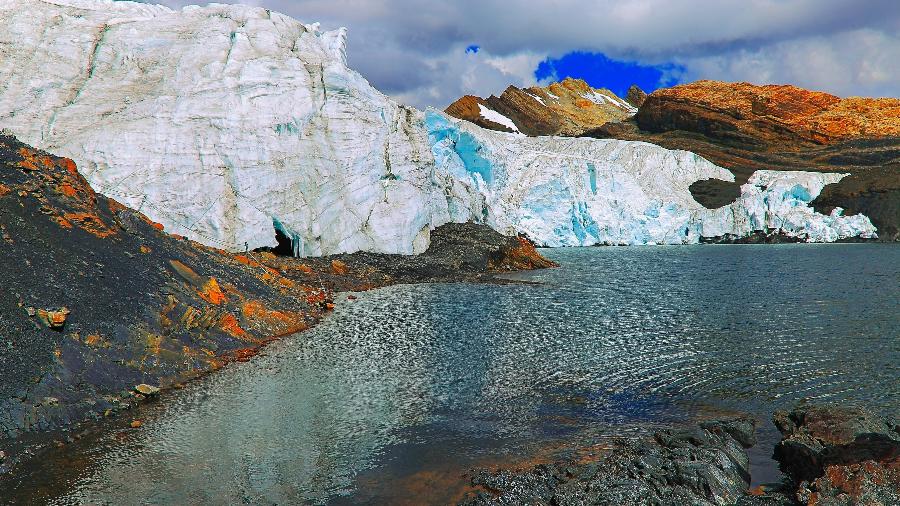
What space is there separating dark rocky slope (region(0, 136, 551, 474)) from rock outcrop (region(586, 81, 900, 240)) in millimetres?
85693

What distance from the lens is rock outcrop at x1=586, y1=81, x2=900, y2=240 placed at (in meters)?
90.0

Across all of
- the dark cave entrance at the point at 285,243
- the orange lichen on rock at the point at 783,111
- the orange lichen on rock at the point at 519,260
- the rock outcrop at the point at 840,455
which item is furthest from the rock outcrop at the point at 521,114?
the rock outcrop at the point at 840,455

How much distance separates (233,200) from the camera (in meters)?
38.4

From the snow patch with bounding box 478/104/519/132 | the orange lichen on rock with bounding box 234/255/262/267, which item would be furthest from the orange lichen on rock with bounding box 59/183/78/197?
the snow patch with bounding box 478/104/519/132

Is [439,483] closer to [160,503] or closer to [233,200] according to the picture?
[160,503]

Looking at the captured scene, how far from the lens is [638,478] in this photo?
1022 cm

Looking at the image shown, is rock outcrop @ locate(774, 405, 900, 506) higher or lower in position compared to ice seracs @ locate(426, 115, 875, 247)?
lower

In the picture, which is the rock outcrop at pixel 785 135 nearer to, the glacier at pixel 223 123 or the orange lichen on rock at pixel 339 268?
the glacier at pixel 223 123

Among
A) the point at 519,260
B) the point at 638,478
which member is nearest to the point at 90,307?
the point at 638,478

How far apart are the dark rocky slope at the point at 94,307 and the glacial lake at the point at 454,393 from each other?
43.1 inches

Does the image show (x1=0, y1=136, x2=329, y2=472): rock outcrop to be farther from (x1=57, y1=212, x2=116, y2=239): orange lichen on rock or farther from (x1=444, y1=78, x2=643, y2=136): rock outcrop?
(x1=444, y1=78, x2=643, y2=136): rock outcrop

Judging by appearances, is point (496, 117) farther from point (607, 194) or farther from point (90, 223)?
point (90, 223)

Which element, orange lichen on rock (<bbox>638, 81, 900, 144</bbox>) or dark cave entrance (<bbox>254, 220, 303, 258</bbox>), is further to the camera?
orange lichen on rock (<bbox>638, 81, 900, 144</bbox>)

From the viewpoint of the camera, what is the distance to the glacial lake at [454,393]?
35.0ft
